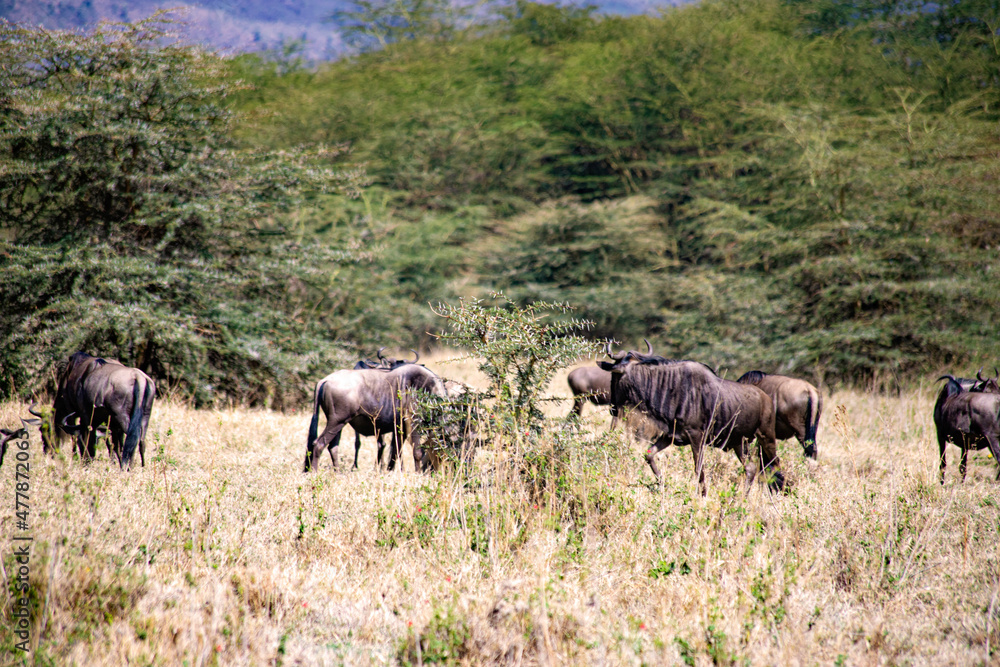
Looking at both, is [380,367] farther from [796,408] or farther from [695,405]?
Answer: [796,408]

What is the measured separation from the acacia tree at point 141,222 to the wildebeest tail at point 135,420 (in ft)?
11.3

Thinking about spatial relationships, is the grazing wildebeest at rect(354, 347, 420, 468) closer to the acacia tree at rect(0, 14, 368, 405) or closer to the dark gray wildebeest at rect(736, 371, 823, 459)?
the dark gray wildebeest at rect(736, 371, 823, 459)

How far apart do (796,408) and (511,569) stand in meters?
3.82

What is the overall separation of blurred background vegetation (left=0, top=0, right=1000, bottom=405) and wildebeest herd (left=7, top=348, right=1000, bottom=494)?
10.9ft

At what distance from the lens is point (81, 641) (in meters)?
2.79

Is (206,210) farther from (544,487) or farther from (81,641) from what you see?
(81,641)

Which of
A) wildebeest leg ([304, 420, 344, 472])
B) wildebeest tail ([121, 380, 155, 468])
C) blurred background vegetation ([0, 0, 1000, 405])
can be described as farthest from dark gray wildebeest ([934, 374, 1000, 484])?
wildebeest tail ([121, 380, 155, 468])

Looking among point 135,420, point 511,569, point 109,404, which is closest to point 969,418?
point 511,569

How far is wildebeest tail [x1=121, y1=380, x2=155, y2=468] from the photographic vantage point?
18.4ft

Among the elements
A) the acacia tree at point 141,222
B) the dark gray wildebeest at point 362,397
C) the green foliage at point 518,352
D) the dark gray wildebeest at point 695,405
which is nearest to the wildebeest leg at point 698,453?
the dark gray wildebeest at point 695,405

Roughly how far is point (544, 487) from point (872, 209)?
1143 cm

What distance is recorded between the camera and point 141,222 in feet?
31.8

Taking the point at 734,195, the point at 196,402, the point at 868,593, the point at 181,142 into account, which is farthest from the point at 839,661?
the point at 734,195

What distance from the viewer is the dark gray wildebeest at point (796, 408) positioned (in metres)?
6.24
